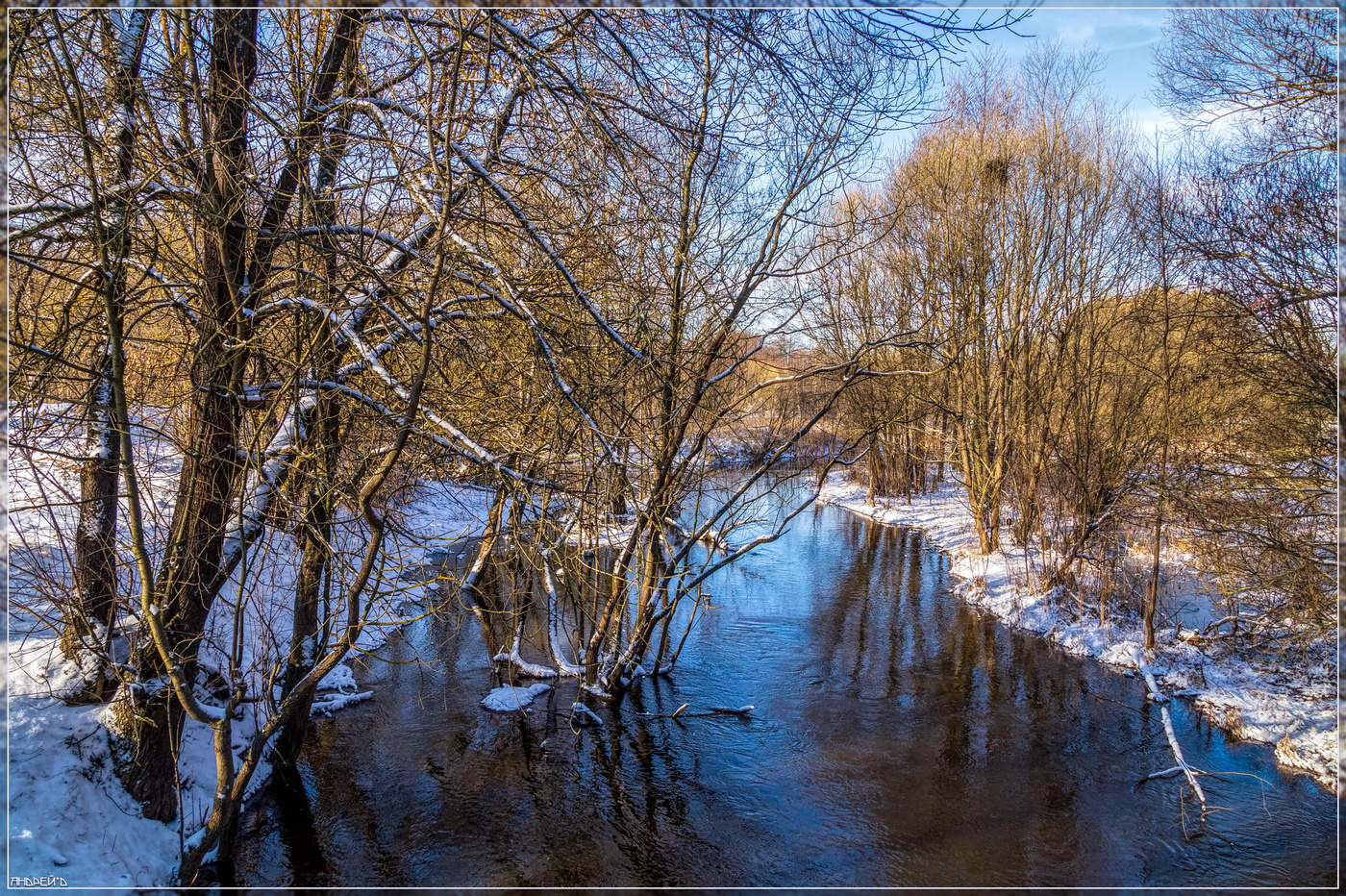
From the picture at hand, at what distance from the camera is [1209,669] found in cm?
817

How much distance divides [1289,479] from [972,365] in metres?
7.52

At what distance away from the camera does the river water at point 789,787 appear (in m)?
5.04

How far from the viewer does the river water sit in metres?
5.04

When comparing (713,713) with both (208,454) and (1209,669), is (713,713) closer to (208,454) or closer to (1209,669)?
(208,454)

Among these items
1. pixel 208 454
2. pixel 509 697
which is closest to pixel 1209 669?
pixel 509 697

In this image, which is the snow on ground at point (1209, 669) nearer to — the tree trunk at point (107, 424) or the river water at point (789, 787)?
the river water at point (789, 787)

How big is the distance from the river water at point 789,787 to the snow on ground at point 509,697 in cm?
9

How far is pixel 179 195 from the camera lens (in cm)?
386

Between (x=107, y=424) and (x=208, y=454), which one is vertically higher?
(x=107, y=424)

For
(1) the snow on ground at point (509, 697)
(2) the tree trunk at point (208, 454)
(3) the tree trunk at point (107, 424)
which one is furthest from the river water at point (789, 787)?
(3) the tree trunk at point (107, 424)

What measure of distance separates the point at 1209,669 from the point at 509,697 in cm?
765

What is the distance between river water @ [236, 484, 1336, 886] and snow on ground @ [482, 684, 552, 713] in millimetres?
91

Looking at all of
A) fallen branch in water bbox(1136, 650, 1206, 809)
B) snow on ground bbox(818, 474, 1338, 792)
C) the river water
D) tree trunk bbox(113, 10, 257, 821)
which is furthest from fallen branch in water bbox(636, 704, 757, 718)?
snow on ground bbox(818, 474, 1338, 792)

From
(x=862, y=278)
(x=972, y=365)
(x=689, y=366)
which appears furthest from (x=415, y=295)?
(x=862, y=278)
